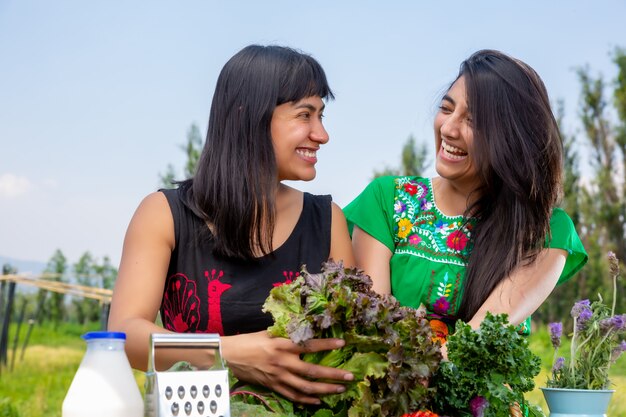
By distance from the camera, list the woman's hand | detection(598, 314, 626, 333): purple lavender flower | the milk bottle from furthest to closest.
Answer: detection(598, 314, 626, 333): purple lavender flower, the woman's hand, the milk bottle

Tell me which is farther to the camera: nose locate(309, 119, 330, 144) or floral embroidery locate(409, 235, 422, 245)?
floral embroidery locate(409, 235, 422, 245)

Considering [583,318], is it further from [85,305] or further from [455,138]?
[85,305]

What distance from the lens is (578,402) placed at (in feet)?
8.25

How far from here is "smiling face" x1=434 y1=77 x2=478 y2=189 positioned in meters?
3.12

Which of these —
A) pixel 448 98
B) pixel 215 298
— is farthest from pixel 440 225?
pixel 215 298

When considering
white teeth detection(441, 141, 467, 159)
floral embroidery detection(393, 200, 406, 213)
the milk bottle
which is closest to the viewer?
the milk bottle

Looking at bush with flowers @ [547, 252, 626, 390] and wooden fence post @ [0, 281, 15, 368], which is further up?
bush with flowers @ [547, 252, 626, 390]

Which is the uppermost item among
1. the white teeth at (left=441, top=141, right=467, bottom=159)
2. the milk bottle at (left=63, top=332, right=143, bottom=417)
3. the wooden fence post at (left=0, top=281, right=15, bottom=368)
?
the white teeth at (left=441, top=141, right=467, bottom=159)

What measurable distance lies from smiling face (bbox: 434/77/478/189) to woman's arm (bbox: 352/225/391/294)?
0.42 meters

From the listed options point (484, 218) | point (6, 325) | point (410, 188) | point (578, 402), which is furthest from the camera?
point (6, 325)

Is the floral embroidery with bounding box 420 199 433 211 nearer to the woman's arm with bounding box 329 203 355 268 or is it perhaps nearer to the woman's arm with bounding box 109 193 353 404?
the woman's arm with bounding box 329 203 355 268

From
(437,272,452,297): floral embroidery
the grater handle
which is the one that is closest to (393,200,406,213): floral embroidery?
(437,272,452,297): floral embroidery

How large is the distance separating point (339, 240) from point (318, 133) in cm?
52

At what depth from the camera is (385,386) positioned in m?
2.11
